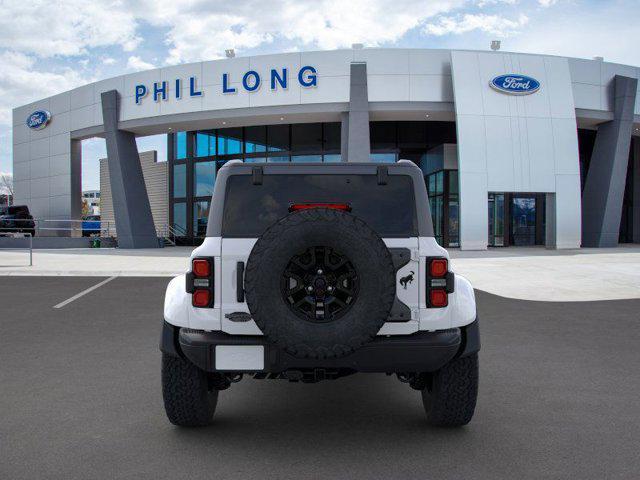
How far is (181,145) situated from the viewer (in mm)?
35844

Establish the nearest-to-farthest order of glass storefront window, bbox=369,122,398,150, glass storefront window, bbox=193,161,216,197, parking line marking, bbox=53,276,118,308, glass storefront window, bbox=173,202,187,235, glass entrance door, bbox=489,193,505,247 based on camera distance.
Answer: parking line marking, bbox=53,276,118,308
glass entrance door, bbox=489,193,505,247
glass storefront window, bbox=369,122,398,150
glass storefront window, bbox=193,161,216,197
glass storefront window, bbox=173,202,187,235

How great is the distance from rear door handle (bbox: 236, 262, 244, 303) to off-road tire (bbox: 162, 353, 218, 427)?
2.02 ft

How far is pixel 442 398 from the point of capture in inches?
144

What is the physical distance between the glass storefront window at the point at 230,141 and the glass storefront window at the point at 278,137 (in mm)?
2112

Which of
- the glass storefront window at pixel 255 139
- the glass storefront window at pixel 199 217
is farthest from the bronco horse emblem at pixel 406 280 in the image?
the glass storefront window at pixel 199 217

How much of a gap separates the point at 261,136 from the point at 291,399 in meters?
29.4

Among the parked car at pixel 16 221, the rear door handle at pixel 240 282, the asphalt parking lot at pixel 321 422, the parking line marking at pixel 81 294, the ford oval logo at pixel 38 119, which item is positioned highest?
the ford oval logo at pixel 38 119

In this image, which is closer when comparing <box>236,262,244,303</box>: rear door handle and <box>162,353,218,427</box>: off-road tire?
<box>236,262,244,303</box>: rear door handle

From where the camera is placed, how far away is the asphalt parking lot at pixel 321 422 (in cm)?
317

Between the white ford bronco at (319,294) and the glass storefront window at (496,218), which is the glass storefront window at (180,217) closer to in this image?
the glass storefront window at (496,218)

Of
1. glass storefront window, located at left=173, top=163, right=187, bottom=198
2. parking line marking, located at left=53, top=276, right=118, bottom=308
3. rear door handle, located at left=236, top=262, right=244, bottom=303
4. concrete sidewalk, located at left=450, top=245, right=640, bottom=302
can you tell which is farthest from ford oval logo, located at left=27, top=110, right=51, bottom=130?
rear door handle, located at left=236, top=262, right=244, bottom=303

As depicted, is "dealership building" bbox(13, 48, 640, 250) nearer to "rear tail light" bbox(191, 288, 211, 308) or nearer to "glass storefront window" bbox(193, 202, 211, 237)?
"glass storefront window" bbox(193, 202, 211, 237)

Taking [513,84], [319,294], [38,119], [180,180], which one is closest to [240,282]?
[319,294]

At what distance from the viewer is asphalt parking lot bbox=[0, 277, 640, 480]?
10.4 ft
